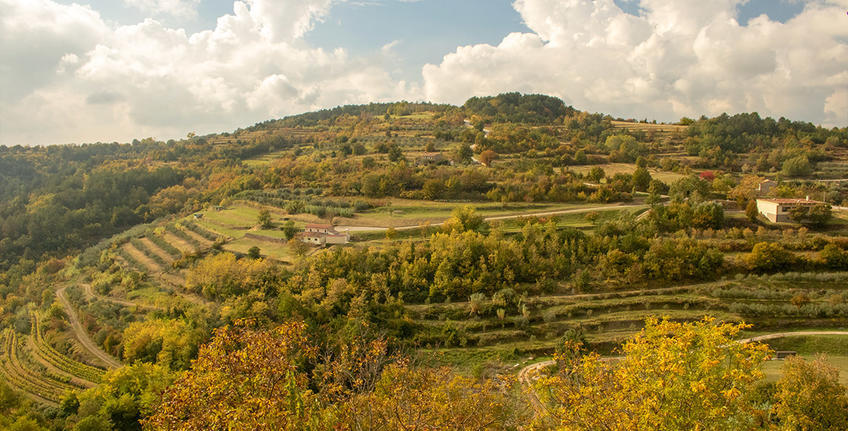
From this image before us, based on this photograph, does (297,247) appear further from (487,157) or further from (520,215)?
(487,157)

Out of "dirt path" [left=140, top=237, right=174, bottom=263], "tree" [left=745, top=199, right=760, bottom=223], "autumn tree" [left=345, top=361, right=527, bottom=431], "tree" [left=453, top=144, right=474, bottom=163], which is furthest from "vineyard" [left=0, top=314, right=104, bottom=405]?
"tree" [left=745, top=199, right=760, bottom=223]

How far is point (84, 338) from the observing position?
33750 millimetres

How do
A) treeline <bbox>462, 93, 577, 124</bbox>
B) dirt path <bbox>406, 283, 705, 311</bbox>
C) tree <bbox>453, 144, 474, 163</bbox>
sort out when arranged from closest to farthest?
dirt path <bbox>406, 283, 705, 311</bbox> → tree <bbox>453, 144, 474, 163</bbox> → treeline <bbox>462, 93, 577, 124</bbox>

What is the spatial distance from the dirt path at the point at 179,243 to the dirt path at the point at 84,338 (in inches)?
414

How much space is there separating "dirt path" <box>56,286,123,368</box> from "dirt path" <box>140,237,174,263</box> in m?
8.69

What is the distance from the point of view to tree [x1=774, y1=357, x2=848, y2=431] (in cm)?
1312

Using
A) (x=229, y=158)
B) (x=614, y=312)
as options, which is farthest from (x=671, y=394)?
(x=229, y=158)

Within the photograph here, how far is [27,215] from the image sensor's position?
60500 millimetres

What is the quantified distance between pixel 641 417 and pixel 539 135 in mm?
70244

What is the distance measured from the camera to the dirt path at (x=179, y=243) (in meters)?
42.8

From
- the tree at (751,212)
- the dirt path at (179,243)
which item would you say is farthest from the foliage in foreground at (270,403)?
the dirt path at (179,243)

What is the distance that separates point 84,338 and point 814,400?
1821 inches

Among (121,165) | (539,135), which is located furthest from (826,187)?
(121,165)

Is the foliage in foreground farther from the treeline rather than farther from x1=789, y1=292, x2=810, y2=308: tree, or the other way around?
the treeline
